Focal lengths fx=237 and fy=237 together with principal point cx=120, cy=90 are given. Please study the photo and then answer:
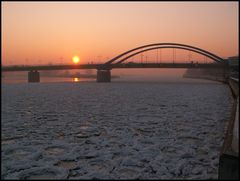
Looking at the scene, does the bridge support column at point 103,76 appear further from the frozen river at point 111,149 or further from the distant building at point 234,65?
the frozen river at point 111,149

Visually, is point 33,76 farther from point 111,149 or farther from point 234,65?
point 111,149

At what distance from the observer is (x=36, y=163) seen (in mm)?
6633

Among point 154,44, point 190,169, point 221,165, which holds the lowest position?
point 190,169

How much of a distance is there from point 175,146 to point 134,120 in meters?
4.81

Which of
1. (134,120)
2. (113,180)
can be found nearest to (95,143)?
(113,180)

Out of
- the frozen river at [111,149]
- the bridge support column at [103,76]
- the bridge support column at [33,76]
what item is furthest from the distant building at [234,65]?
the bridge support column at [33,76]

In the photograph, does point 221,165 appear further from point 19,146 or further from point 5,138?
point 5,138

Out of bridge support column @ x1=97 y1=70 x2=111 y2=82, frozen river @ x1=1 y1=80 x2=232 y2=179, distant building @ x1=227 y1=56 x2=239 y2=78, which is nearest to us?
frozen river @ x1=1 y1=80 x2=232 y2=179

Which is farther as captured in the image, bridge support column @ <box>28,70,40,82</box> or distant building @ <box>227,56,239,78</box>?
bridge support column @ <box>28,70,40,82</box>

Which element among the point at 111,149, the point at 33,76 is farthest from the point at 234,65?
the point at 33,76

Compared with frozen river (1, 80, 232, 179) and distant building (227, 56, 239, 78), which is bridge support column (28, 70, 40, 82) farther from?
frozen river (1, 80, 232, 179)

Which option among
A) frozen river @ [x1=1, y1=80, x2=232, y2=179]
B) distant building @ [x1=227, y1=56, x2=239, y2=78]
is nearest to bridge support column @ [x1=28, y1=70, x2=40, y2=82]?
distant building @ [x1=227, y1=56, x2=239, y2=78]

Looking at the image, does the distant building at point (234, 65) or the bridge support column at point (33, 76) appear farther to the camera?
the bridge support column at point (33, 76)

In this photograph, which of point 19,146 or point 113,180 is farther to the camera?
point 19,146
